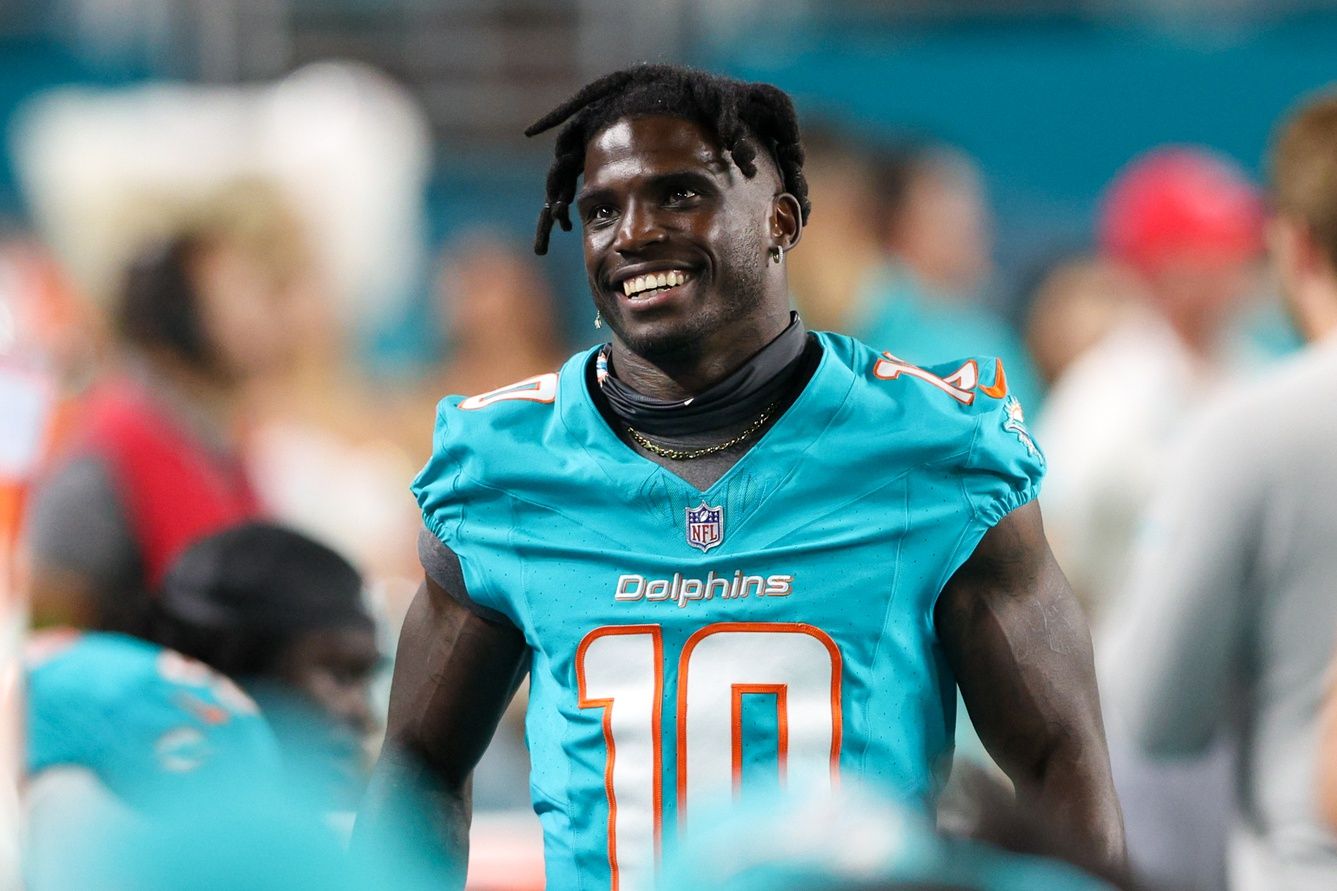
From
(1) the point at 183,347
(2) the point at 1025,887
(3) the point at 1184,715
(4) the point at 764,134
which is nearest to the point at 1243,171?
(1) the point at 183,347

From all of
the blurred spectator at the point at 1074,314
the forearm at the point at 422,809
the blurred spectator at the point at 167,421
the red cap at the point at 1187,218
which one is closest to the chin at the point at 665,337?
the forearm at the point at 422,809

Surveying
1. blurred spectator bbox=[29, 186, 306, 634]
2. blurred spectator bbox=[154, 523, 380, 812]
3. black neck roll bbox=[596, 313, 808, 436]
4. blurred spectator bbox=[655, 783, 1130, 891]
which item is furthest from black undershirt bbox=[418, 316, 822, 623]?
blurred spectator bbox=[29, 186, 306, 634]

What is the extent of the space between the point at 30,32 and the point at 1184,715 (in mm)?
7597

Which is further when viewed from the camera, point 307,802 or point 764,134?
point 764,134

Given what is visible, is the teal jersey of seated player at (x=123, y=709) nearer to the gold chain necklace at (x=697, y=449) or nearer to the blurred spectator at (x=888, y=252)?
the gold chain necklace at (x=697, y=449)

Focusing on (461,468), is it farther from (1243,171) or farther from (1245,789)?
(1243,171)

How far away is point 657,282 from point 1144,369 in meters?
2.99

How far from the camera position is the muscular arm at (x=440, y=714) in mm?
2191

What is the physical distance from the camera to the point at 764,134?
7.20 ft

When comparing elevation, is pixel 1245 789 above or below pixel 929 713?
below

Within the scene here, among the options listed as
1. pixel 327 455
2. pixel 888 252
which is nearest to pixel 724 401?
pixel 888 252

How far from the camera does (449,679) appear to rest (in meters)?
2.20

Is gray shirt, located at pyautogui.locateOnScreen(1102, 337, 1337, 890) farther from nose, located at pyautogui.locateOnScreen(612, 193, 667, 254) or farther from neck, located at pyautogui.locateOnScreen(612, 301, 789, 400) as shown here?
nose, located at pyautogui.locateOnScreen(612, 193, 667, 254)

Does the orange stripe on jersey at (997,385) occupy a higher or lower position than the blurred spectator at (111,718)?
higher
